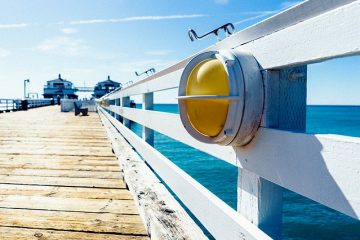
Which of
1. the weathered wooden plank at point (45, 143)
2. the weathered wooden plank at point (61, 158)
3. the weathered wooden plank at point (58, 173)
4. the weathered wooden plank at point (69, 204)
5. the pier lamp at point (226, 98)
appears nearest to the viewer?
the pier lamp at point (226, 98)

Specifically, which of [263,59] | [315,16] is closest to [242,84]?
[263,59]

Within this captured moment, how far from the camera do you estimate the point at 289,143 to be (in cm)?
85

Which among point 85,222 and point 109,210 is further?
point 109,210

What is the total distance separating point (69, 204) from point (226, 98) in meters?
1.89

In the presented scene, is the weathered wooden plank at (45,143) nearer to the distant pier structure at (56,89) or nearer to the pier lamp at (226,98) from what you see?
the pier lamp at (226,98)

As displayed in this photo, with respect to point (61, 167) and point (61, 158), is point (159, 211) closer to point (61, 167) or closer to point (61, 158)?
point (61, 167)

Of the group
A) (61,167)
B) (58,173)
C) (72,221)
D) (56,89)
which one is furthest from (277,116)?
(56,89)

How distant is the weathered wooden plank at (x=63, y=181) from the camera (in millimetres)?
2939

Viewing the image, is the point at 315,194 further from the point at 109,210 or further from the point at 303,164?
the point at 109,210

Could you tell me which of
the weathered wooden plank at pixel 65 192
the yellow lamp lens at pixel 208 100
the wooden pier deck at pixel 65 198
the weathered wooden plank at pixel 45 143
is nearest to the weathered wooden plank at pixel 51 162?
the wooden pier deck at pixel 65 198

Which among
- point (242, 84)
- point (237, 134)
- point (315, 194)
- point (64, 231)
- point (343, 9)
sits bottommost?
point (64, 231)

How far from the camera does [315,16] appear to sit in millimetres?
777

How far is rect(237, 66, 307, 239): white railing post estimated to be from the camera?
925 mm

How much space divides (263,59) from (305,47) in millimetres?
197
